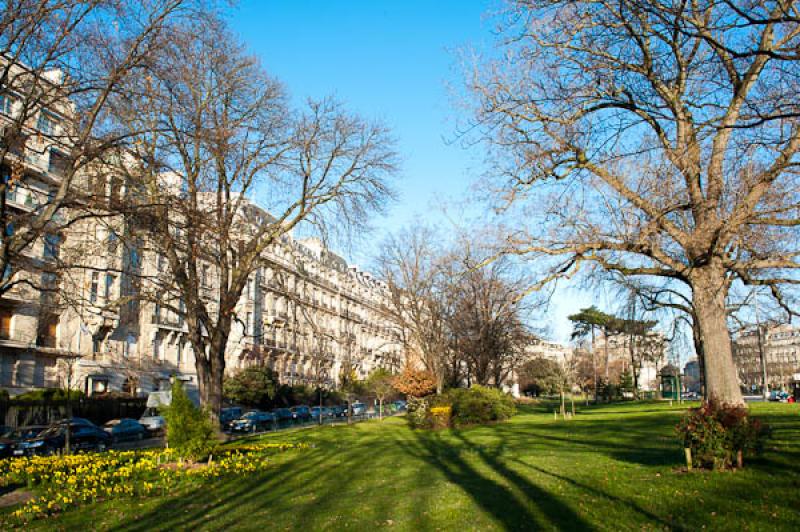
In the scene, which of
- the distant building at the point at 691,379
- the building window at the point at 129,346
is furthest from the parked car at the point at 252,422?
the distant building at the point at 691,379

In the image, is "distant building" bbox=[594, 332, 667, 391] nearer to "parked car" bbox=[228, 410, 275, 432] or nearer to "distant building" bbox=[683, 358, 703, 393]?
"distant building" bbox=[683, 358, 703, 393]

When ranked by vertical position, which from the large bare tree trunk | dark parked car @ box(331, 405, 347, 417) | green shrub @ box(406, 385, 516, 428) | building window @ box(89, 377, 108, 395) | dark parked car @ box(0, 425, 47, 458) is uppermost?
the large bare tree trunk

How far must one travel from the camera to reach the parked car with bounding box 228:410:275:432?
40.5 m

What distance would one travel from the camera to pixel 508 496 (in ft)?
35.5

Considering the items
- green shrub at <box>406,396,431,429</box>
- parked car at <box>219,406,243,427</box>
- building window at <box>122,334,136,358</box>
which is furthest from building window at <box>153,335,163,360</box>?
green shrub at <box>406,396,431,429</box>

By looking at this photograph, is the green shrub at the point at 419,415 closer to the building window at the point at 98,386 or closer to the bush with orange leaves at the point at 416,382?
the bush with orange leaves at the point at 416,382

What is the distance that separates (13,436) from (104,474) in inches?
618

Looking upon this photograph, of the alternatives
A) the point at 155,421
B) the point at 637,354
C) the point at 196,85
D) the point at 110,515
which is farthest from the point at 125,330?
the point at 637,354

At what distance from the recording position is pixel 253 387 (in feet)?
173

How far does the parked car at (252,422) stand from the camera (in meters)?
40.5

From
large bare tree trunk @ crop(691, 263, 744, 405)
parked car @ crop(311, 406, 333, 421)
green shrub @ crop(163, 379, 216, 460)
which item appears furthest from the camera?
parked car @ crop(311, 406, 333, 421)

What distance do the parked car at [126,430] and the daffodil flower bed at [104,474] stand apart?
1598cm

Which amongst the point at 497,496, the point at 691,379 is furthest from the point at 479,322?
the point at 691,379

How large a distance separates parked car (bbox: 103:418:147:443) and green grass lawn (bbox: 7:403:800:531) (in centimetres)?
1960
